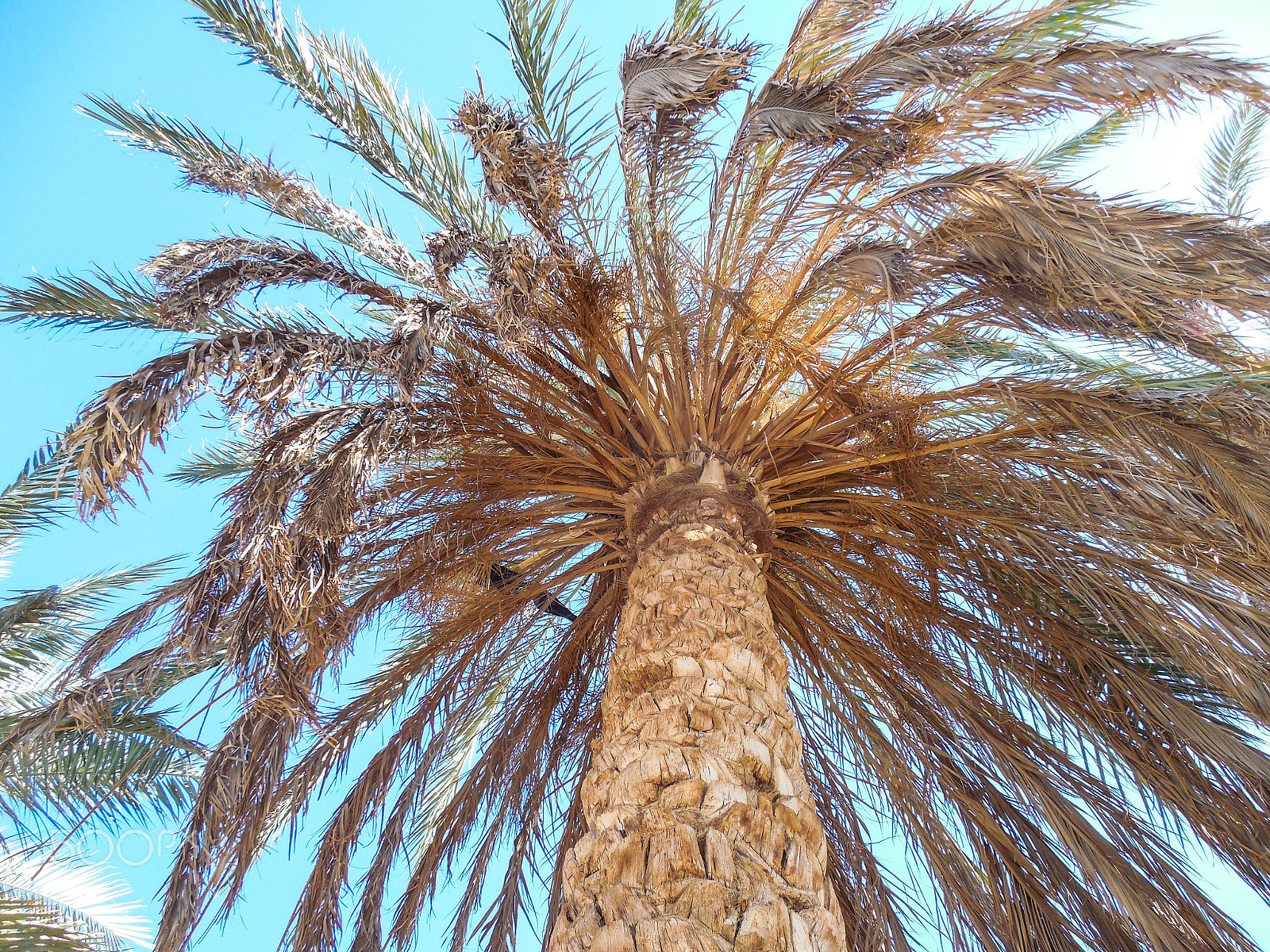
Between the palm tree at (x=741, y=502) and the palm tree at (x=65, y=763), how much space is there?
1.18 meters

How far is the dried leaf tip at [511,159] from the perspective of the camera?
382 cm

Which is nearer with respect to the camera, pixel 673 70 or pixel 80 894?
pixel 673 70

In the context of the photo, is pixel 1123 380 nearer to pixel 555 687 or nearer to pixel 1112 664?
pixel 1112 664

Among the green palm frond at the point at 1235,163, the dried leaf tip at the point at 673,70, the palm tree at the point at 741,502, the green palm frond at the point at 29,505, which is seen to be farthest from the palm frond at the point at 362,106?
the green palm frond at the point at 1235,163

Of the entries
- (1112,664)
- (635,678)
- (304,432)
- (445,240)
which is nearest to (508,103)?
(445,240)

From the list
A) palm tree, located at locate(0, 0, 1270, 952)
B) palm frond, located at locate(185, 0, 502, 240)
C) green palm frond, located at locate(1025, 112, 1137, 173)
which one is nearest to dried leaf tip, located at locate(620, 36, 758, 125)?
palm tree, located at locate(0, 0, 1270, 952)

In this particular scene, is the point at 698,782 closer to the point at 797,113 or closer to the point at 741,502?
the point at 741,502

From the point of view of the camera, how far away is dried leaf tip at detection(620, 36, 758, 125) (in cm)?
394

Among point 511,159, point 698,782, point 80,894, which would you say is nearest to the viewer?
point 698,782

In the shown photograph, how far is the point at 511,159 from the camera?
390 centimetres

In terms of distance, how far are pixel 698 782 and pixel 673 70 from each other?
303 cm

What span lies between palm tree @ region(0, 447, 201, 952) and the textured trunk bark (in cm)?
272

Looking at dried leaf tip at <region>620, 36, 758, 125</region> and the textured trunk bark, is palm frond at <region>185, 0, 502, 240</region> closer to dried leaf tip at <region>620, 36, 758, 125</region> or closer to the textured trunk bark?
dried leaf tip at <region>620, 36, 758, 125</region>

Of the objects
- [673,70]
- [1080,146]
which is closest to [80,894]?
[673,70]
